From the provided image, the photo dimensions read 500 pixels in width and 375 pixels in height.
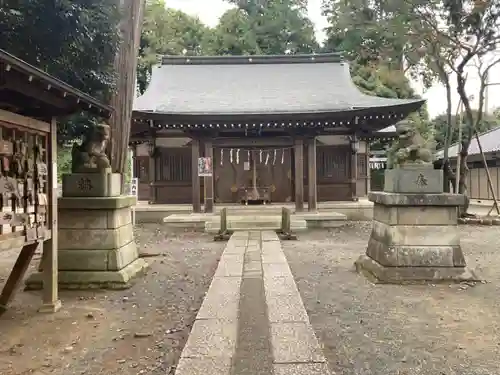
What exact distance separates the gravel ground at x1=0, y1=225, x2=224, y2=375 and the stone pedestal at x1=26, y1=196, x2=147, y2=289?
264 mm

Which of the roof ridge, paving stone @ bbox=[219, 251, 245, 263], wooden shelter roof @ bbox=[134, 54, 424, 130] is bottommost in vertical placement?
paving stone @ bbox=[219, 251, 245, 263]

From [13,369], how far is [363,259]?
17.4 feet

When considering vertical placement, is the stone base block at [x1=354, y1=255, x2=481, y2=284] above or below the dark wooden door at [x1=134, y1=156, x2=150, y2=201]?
below

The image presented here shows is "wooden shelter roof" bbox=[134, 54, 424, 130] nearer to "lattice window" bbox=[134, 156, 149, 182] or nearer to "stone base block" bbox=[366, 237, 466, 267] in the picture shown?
"lattice window" bbox=[134, 156, 149, 182]

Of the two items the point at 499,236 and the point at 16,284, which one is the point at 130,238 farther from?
the point at 499,236

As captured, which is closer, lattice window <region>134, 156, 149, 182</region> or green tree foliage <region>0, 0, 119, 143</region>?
green tree foliage <region>0, 0, 119, 143</region>

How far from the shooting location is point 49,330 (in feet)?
14.1

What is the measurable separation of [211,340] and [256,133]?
12.4 metres

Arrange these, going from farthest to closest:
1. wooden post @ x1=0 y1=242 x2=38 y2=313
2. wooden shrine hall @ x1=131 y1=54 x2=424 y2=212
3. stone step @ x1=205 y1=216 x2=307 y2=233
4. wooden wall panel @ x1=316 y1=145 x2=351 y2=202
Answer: wooden wall panel @ x1=316 y1=145 x2=351 y2=202, wooden shrine hall @ x1=131 y1=54 x2=424 y2=212, stone step @ x1=205 y1=216 x2=307 y2=233, wooden post @ x1=0 y1=242 x2=38 y2=313

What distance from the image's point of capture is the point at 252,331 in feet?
13.2

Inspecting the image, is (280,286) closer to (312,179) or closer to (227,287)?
(227,287)

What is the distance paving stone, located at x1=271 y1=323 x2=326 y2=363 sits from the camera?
10.9 ft

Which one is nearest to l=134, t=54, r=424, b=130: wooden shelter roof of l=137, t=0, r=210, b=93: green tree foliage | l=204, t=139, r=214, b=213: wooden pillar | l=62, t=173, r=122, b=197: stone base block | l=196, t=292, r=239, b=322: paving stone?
l=204, t=139, r=214, b=213: wooden pillar

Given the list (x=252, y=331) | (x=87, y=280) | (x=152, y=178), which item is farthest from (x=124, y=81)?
(x=152, y=178)
